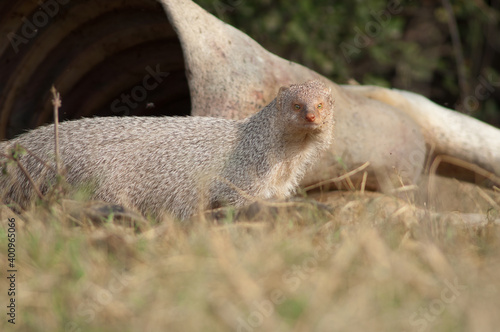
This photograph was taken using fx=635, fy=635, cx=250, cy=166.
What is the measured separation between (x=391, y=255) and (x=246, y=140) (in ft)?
4.59

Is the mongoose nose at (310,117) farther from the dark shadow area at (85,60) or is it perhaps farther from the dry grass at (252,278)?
the dark shadow area at (85,60)

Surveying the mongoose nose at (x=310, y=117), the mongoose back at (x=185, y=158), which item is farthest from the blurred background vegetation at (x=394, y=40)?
the mongoose nose at (x=310, y=117)

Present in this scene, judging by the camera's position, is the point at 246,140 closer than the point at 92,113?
Yes

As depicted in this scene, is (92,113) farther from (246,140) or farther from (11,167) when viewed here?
(246,140)

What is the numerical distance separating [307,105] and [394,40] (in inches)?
161

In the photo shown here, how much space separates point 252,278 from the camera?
1698mm

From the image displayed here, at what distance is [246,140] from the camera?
3102mm

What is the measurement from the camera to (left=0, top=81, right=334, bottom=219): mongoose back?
3.01 m

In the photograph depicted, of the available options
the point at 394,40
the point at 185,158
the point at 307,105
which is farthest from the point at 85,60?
the point at 394,40

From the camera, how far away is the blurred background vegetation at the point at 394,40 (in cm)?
571

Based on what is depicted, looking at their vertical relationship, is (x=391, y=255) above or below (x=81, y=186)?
below

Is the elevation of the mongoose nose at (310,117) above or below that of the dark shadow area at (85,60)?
below

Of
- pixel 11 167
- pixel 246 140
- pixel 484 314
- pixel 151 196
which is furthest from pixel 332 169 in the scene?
pixel 484 314

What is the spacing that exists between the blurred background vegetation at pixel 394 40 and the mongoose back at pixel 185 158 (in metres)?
2.42
